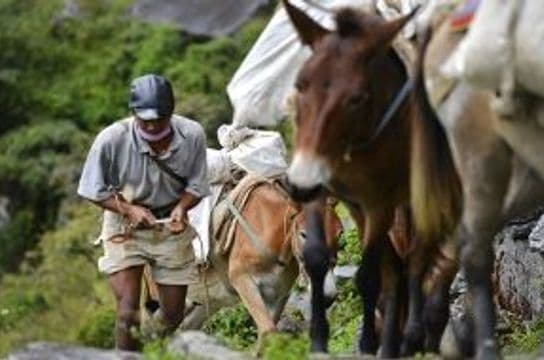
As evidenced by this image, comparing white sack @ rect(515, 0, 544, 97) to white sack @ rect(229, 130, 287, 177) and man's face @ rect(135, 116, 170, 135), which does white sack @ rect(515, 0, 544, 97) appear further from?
white sack @ rect(229, 130, 287, 177)

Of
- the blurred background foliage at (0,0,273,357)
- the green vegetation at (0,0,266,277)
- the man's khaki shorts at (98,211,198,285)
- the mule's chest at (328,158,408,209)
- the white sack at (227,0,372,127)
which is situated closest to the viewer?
the mule's chest at (328,158,408,209)

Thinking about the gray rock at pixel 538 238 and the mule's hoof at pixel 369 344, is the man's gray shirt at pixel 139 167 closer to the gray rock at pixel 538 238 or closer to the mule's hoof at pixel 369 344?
the mule's hoof at pixel 369 344

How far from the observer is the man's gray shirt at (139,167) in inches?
471

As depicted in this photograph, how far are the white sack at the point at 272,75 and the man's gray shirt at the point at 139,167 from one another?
0.75m

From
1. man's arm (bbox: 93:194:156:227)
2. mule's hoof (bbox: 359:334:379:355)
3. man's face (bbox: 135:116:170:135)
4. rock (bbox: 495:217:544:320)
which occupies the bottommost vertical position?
rock (bbox: 495:217:544:320)

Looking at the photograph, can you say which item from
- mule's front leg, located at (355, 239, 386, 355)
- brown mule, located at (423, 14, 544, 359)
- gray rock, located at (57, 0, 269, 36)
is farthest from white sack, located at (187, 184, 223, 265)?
gray rock, located at (57, 0, 269, 36)

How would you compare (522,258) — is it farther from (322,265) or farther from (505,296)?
(322,265)

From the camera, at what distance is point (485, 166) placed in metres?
8.46

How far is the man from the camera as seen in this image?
11.9 meters

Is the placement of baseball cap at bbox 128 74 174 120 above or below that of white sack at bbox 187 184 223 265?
above

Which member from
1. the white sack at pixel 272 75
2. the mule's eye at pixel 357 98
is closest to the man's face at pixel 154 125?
the white sack at pixel 272 75

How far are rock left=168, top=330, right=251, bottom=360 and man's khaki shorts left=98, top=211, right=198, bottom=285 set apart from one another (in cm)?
293

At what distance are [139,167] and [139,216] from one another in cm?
34

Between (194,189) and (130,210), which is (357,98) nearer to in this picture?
(194,189)
